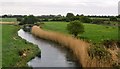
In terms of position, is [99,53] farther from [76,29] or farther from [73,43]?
[76,29]

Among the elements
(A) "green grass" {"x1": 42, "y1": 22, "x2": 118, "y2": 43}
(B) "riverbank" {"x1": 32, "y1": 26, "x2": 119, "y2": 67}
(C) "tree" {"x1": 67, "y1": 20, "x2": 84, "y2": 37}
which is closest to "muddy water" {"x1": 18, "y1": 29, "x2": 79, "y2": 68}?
(B) "riverbank" {"x1": 32, "y1": 26, "x2": 119, "y2": 67}

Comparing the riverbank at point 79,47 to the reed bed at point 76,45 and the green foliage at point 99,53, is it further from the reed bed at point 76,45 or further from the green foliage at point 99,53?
the green foliage at point 99,53

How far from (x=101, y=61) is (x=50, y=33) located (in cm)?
3574

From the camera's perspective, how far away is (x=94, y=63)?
29.2 metres

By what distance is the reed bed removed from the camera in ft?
100.0

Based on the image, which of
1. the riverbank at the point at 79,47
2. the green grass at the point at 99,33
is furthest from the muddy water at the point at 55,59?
the green grass at the point at 99,33

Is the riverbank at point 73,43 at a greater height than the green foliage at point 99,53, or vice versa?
the green foliage at point 99,53

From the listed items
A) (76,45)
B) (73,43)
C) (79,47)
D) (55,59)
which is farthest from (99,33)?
(79,47)

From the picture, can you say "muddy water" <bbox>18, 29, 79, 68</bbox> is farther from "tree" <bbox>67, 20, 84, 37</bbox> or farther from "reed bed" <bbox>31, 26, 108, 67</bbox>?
"tree" <bbox>67, 20, 84, 37</bbox>

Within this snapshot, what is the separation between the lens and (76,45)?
134 ft

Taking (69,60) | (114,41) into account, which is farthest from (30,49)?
(114,41)

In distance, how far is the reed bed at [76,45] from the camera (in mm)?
30472

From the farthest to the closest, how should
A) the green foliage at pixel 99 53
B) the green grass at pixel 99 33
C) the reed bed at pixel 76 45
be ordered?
the green grass at pixel 99 33 < the reed bed at pixel 76 45 < the green foliage at pixel 99 53

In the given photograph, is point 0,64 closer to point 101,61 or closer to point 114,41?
point 101,61
